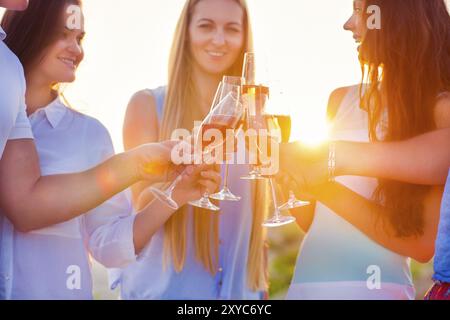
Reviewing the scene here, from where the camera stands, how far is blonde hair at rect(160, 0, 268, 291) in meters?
3.27

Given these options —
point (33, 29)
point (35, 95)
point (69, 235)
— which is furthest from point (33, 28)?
point (69, 235)

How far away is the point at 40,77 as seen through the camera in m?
2.99

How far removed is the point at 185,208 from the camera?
331cm

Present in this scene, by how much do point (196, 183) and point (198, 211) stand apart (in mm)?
272

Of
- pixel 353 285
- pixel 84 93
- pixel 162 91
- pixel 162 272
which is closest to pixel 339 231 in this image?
pixel 353 285

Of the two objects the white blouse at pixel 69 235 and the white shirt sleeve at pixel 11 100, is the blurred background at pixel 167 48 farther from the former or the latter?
the white shirt sleeve at pixel 11 100

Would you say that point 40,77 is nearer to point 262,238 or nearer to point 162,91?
point 162,91

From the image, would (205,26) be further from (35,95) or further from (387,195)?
(387,195)

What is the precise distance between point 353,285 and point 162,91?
1.25 metres

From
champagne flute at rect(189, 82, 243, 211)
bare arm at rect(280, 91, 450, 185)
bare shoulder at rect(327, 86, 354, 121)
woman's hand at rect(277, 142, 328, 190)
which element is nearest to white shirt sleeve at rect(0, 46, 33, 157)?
champagne flute at rect(189, 82, 243, 211)

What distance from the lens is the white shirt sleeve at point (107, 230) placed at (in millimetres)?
3041

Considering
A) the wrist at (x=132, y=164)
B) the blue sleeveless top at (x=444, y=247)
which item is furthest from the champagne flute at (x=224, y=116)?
the blue sleeveless top at (x=444, y=247)

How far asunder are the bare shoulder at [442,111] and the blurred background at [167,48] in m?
0.55

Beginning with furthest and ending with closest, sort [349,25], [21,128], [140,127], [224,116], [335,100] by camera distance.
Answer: [140,127], [335,100], [349,25], [21,128], [224,116]
